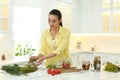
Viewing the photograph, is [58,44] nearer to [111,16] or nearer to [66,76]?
[66,76]

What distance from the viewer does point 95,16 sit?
6348 millimetres

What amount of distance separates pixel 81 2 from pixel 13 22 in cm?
244

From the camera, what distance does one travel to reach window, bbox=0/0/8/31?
176 inches

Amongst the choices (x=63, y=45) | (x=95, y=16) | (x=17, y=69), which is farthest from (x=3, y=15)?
(x=95, y=16)

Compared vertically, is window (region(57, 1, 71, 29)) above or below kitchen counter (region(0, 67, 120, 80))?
above

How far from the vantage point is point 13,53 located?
4836mm

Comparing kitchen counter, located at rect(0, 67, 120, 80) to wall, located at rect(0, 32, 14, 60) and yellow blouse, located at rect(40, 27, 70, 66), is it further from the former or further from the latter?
wall, located at rect(0, 32, 14, 60)

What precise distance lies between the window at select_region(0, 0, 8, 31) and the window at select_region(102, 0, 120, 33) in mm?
2676

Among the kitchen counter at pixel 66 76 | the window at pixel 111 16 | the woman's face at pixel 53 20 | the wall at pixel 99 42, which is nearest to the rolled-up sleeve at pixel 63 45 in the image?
the woman's face at pixel 53 20

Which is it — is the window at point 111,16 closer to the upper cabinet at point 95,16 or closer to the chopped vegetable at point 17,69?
the upper cabinet at point 95,16

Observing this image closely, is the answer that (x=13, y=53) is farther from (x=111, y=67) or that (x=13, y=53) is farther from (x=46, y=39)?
(x=111, y=67)

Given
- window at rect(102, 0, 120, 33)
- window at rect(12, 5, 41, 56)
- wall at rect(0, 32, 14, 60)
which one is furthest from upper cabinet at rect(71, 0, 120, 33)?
wall at rect(0, 32, 14, 60)

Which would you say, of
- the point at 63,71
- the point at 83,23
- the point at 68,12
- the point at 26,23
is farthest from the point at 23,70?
the point at 83,23

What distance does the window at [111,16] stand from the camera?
5.98 meters
